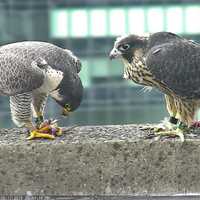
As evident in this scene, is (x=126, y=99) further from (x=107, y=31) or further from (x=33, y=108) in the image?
(x=33, y=108)

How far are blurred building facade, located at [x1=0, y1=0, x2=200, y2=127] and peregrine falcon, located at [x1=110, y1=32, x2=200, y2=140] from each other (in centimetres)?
3128

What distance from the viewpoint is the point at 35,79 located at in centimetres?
469

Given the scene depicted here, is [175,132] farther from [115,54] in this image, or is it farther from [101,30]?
[101,30]

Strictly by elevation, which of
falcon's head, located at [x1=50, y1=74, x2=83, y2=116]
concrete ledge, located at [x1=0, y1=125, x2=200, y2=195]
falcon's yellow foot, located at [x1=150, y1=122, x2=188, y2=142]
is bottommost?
concrete ledge, located at [x1=0, y1=125, x2=200, y2=195]

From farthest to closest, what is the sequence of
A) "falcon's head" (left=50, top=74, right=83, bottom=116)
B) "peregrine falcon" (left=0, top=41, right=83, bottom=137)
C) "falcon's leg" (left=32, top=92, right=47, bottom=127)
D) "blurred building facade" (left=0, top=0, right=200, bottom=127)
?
"blurred building facade" (left=0, top=0, right=200, bottom=127)
"falcon's leg" (left=32, top=92, right=47, bottom=127)
"falcon's head" (left=50, top=74, right=83, bottom=116)
"peregrine falcon" (left=0, top=41, right=83, bottom=137)

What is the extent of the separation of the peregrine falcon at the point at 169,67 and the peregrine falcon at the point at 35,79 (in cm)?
43

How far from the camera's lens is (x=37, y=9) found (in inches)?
1564

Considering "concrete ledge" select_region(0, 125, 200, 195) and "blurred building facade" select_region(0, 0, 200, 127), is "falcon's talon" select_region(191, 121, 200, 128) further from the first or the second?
"blurred building facade" select_region(0, 0, 200, 127)

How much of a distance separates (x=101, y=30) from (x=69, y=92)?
3353 centimetres

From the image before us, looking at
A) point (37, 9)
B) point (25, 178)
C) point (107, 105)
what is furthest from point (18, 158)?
point (37, 9)

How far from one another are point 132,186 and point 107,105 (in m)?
33.2

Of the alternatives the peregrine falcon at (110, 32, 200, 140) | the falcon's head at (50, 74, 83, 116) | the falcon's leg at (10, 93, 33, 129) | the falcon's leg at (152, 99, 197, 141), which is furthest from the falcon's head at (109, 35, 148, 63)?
the falcon's leg at (10, 93, 33, 129)

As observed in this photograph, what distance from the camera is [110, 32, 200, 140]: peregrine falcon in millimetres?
4594

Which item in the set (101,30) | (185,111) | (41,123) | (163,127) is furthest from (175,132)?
(101,30)
